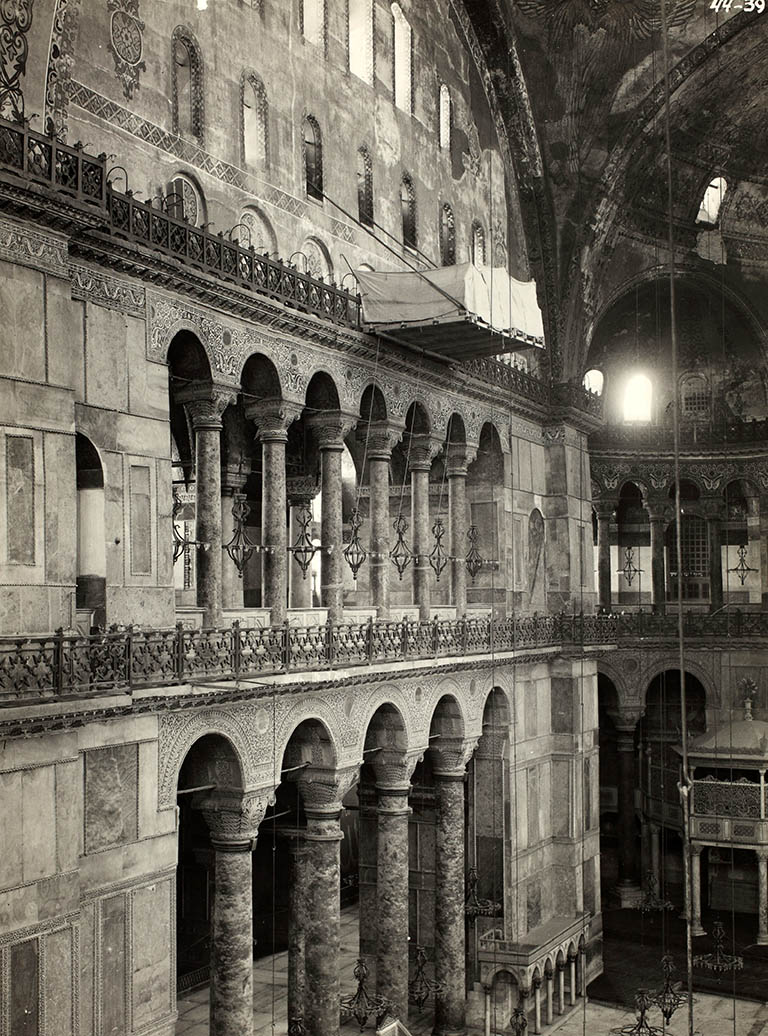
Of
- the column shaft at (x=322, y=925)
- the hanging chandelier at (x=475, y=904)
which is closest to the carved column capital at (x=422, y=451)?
the column shaft at (x=322, y=925)

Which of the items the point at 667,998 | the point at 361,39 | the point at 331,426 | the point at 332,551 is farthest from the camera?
the point at 667,998

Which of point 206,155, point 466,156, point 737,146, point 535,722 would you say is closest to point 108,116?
point 206,155

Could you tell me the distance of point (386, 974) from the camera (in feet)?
66.7

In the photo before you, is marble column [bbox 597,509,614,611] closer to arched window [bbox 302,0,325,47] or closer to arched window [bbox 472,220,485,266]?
arched window [bbox 472,220,485,266]

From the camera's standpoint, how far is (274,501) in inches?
699

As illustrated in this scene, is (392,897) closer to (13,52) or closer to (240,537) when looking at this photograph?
(240,537)

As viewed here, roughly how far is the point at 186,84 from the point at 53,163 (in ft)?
14.5

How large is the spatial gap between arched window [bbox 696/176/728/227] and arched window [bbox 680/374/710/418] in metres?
3.80

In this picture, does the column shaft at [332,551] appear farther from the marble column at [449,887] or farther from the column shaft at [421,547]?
the marble column at [449,887]

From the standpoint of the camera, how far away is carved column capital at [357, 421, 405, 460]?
2080 cm

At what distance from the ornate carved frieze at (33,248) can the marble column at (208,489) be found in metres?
3.51

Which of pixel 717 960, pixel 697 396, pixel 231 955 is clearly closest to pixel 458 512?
pixel 231 955

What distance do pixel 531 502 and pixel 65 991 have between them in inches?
618

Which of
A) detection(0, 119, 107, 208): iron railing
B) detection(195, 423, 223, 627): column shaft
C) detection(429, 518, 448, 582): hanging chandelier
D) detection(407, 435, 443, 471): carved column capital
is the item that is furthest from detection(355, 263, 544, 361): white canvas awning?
detection(0, 119, 107, 208): iron railing
